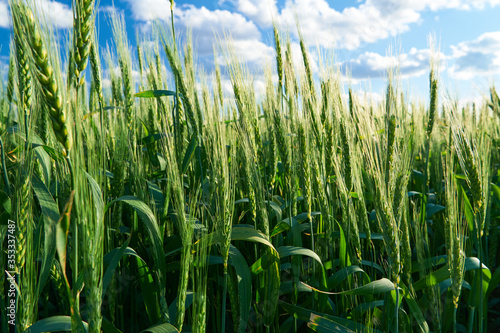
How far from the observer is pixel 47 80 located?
777mm

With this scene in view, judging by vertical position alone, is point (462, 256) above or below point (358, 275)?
above

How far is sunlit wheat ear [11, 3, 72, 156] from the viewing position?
0.76 meters

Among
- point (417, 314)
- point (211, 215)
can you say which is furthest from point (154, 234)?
point (417, 314)

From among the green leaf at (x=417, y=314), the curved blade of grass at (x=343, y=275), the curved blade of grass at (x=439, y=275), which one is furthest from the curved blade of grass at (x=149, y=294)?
the curved blade of grass at (x=439, y=275)

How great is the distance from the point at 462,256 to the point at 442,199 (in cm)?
181

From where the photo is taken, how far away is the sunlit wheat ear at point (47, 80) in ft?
2.48

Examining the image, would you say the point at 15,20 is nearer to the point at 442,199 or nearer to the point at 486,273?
the point at 486,273

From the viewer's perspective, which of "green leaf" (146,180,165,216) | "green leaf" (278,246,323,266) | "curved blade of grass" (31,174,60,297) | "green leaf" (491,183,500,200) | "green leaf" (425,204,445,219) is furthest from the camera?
"green leaf" (491,183,500,200)

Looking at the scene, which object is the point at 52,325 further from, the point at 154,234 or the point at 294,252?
the point at 294,252

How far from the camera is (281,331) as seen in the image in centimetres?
161

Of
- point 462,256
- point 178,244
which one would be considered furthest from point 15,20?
point 462,256

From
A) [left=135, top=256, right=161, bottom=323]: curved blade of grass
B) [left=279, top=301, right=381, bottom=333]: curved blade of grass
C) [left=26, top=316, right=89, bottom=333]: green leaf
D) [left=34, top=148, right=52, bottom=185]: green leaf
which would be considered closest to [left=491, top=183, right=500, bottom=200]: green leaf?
[left=279, top=301, right=381, bottom=333]: curved blade of grass

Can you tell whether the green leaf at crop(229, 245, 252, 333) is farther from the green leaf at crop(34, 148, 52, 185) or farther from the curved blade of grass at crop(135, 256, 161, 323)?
the green leaf at crop(34, 148, 52, 185)

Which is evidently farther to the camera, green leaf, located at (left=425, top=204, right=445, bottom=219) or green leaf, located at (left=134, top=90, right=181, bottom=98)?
green leaf, located at (left=425, top=204, right=445, bottom=219)
